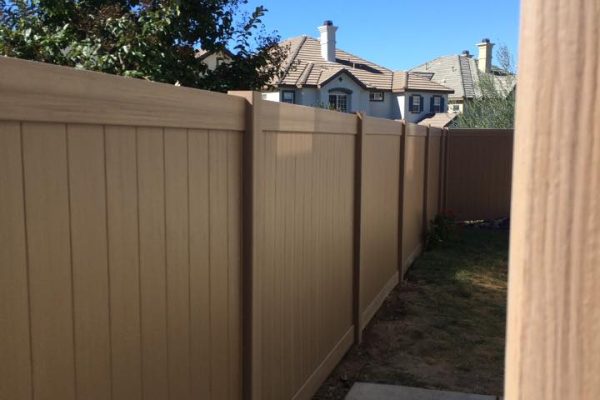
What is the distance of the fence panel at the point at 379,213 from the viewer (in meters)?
6.13

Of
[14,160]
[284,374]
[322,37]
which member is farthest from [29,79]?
[322,37]

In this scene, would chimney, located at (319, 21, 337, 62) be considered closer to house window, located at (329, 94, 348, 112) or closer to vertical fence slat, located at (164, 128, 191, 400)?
house window, located at (329, 94, 348, 112)

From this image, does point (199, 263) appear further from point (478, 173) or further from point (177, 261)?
point (478, 173)

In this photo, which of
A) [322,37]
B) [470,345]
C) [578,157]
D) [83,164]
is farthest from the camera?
[322,37]

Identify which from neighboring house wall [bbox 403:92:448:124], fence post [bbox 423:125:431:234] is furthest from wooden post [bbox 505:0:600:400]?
neighboring house wall [bbox 403:92:448:124]

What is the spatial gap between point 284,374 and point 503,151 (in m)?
11.8

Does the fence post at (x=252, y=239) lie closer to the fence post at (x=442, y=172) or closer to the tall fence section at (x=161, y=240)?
the tall fence section at (x=161, y=240)

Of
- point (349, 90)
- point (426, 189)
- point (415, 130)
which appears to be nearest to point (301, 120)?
point (415, 130)

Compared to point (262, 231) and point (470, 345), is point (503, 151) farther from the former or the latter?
point (262, 231)

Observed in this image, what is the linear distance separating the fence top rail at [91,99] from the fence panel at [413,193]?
610cm

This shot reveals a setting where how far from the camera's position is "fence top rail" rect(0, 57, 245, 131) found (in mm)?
1625

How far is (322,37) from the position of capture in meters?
42.0

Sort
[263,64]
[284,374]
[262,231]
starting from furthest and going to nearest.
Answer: [263,64]
[284,374]
[262,231]

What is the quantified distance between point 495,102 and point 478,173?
26.6ft
